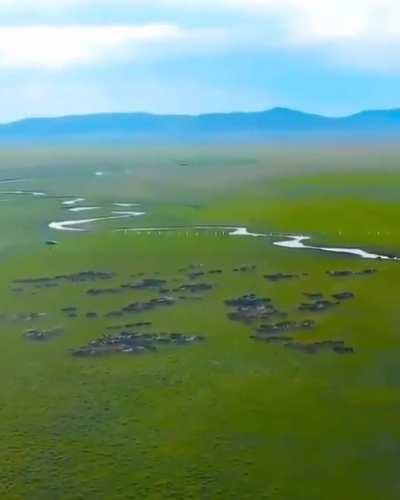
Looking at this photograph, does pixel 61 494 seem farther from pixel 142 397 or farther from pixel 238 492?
pixel 142 397

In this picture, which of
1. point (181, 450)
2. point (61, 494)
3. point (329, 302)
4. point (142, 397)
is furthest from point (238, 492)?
point (329, 302)

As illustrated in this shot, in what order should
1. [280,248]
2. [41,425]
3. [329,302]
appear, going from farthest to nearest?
[280,248]
[329,302]
[41,425]

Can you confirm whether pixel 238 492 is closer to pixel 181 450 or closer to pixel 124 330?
pixel 181 450

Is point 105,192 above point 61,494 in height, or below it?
above

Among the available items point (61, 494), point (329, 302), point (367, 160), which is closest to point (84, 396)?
point (61, 494)

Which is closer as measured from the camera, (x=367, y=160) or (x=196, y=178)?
(x=196, y=178)

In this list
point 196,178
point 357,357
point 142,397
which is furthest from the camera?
point 196,178
